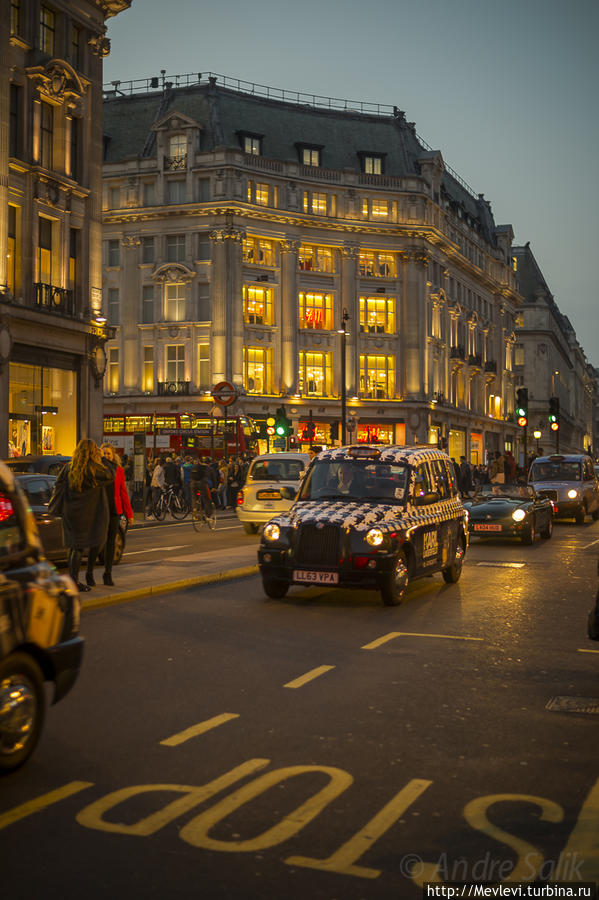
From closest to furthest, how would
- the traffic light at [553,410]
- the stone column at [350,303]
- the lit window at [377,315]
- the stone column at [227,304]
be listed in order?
1. the traffic light at [553,410]
2. the stone column at [227,304]
3. the stone column at [350,303]
4. the lit window at [377,315]

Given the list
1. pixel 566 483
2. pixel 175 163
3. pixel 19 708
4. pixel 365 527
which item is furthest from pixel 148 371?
pixel 19 708

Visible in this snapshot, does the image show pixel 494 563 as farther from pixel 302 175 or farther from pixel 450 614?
pixel 302 175

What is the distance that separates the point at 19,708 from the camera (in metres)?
5.48

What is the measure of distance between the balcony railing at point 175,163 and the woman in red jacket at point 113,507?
184 ft

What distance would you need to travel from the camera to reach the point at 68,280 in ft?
118

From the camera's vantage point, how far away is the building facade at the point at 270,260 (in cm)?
6594

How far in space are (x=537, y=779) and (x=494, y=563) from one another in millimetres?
13028

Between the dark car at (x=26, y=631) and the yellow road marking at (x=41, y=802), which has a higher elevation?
the dark car at (x=26, y=631)

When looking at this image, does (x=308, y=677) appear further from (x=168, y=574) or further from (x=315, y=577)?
(x=168, y=574)

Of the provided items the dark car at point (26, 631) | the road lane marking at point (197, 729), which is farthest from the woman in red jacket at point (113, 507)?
the dark car at point (26, 631)

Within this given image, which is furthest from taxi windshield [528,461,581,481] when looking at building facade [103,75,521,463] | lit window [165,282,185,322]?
lit window [165,282,185,322]

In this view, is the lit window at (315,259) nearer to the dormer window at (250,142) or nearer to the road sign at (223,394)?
the dormer window at (250,142)

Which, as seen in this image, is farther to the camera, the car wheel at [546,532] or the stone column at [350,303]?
the stone column at [350,303]

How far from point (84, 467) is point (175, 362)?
54.4m
